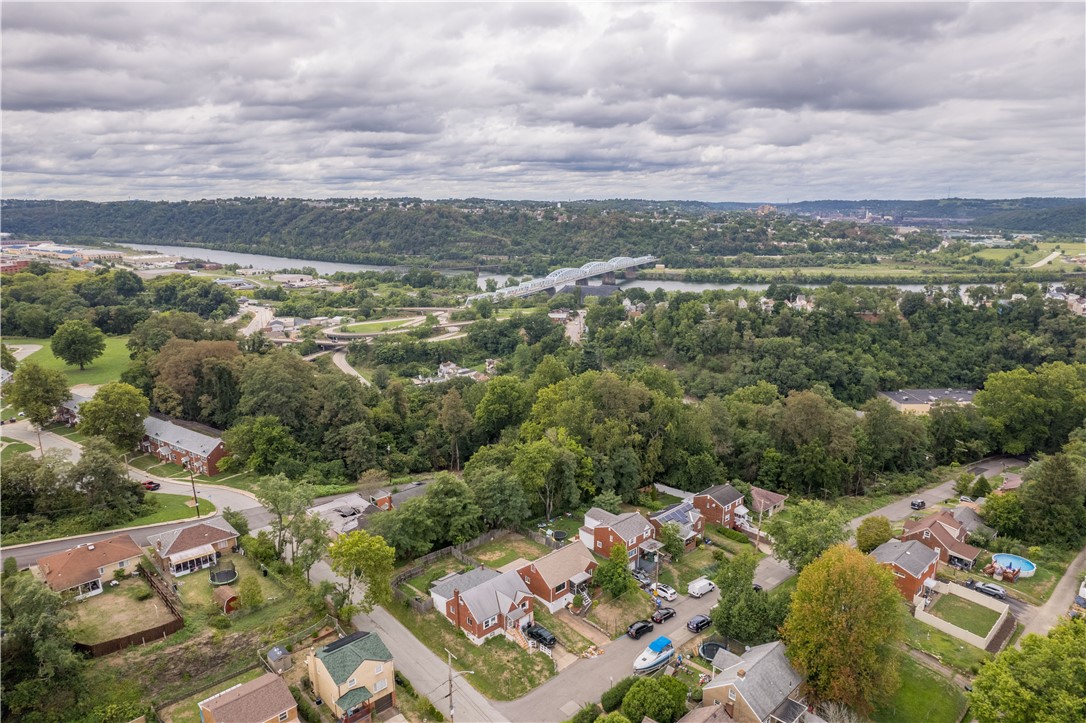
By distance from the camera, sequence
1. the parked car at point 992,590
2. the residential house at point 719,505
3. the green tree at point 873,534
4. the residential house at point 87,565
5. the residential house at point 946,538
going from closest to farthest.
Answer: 1. the residential house at point 87,565
2. the parked car at point 992,590
3. the green tree at point 873,534
4. the residential house at point 946,538
5. the residential house at point 719,505

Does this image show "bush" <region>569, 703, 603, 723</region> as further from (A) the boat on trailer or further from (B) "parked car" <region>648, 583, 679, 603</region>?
(B) "parked car" <region>648, 583, 679, 603</region>

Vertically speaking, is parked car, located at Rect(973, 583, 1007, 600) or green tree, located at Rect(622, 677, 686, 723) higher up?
green tree, located at Rect(622, 677, 686, 723)

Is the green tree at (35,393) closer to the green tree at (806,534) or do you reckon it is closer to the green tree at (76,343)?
the green tree at (76,343)

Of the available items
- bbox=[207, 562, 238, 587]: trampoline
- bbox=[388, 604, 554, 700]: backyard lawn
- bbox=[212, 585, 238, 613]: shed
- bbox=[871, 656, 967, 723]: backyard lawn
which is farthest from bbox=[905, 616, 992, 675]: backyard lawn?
bbox=[207, 562, 238, 587]: trampoline

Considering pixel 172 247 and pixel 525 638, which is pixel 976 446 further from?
pixel 172 247

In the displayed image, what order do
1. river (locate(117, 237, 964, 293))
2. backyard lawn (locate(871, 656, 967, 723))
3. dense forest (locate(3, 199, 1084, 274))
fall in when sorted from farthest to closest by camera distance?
dense forest (locate(3, 199, 1084, 274)), river (locate(117, 237, 964, 293)), backyard lawn (locate(871, 656, 967, 723))

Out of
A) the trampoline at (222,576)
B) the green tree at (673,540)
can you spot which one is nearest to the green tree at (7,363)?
the trampoline at (222,576)
